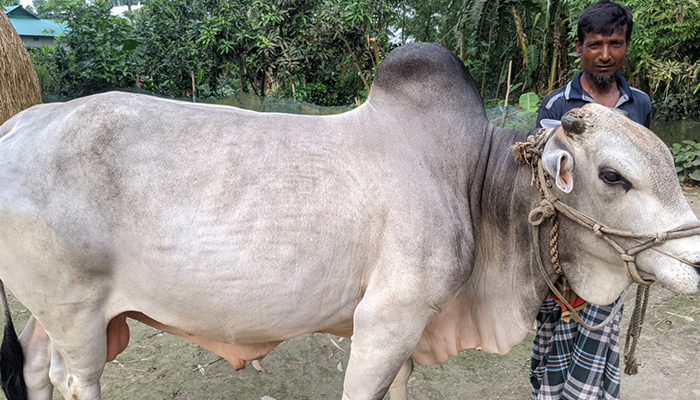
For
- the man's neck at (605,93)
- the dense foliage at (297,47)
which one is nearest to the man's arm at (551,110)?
the man's neck at (605,93)

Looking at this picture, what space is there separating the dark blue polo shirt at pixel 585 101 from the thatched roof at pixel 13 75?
14.0 ft

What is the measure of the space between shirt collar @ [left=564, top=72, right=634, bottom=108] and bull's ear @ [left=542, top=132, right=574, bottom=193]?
60cm

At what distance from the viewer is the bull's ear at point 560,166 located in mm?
1610

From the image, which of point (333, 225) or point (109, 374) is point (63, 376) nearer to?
point (109, 374)

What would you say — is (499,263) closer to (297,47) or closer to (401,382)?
(401,382)

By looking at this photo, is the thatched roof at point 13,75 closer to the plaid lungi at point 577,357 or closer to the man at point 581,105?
the man at point 581,105

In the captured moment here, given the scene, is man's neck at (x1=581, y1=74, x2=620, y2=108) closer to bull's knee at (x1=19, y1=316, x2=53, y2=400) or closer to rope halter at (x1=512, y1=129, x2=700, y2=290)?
rope halter at (x1=512, y1=129, x2=700, y2=290)

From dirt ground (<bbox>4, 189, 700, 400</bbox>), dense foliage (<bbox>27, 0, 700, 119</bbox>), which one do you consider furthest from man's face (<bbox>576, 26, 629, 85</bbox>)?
dense foliage (<bbox>27, 0, 700, 119</bbox>)

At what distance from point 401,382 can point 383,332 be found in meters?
0.72

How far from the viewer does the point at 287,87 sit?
8.82 meters

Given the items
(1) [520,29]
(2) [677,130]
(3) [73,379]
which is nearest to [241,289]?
(3) [73,379]

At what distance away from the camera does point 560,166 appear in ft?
5.37

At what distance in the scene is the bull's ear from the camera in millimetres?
1610

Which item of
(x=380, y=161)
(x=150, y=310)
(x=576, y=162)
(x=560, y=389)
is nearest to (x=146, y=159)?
(x=150, y=310)
